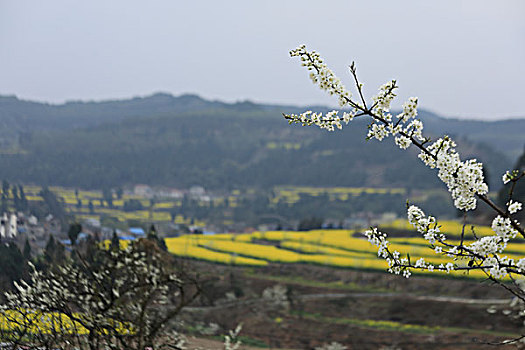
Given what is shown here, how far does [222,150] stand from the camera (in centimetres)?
10338

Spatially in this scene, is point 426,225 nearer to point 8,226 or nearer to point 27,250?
point 27,250

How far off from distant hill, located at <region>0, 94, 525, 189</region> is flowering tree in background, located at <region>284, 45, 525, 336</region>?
166ft

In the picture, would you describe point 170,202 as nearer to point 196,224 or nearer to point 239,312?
point 196,224

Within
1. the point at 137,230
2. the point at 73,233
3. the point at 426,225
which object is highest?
the point at 426,225

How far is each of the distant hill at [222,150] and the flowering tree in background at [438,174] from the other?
166 feet

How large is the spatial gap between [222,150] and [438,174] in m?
101

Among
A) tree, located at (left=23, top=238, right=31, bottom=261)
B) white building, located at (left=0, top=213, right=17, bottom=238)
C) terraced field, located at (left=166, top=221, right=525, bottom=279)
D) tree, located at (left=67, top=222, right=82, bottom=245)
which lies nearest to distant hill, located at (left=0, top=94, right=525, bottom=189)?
terraced field, located at (left=166, top=221, right=525, bottom=279)

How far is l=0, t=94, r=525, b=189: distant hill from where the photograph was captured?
72.9m

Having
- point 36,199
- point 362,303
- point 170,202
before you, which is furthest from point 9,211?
point 170,202

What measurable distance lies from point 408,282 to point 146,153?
2688 inches

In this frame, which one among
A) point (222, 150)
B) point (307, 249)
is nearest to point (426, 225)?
point (307, 249)

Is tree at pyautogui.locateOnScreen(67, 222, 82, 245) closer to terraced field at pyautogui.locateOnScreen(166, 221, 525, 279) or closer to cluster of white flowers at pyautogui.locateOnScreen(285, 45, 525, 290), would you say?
terraced field at pyautogui.locateOnScreen(166, 221, 525, 279)

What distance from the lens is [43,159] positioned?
34.9 m

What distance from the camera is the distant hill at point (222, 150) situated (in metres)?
72.9
